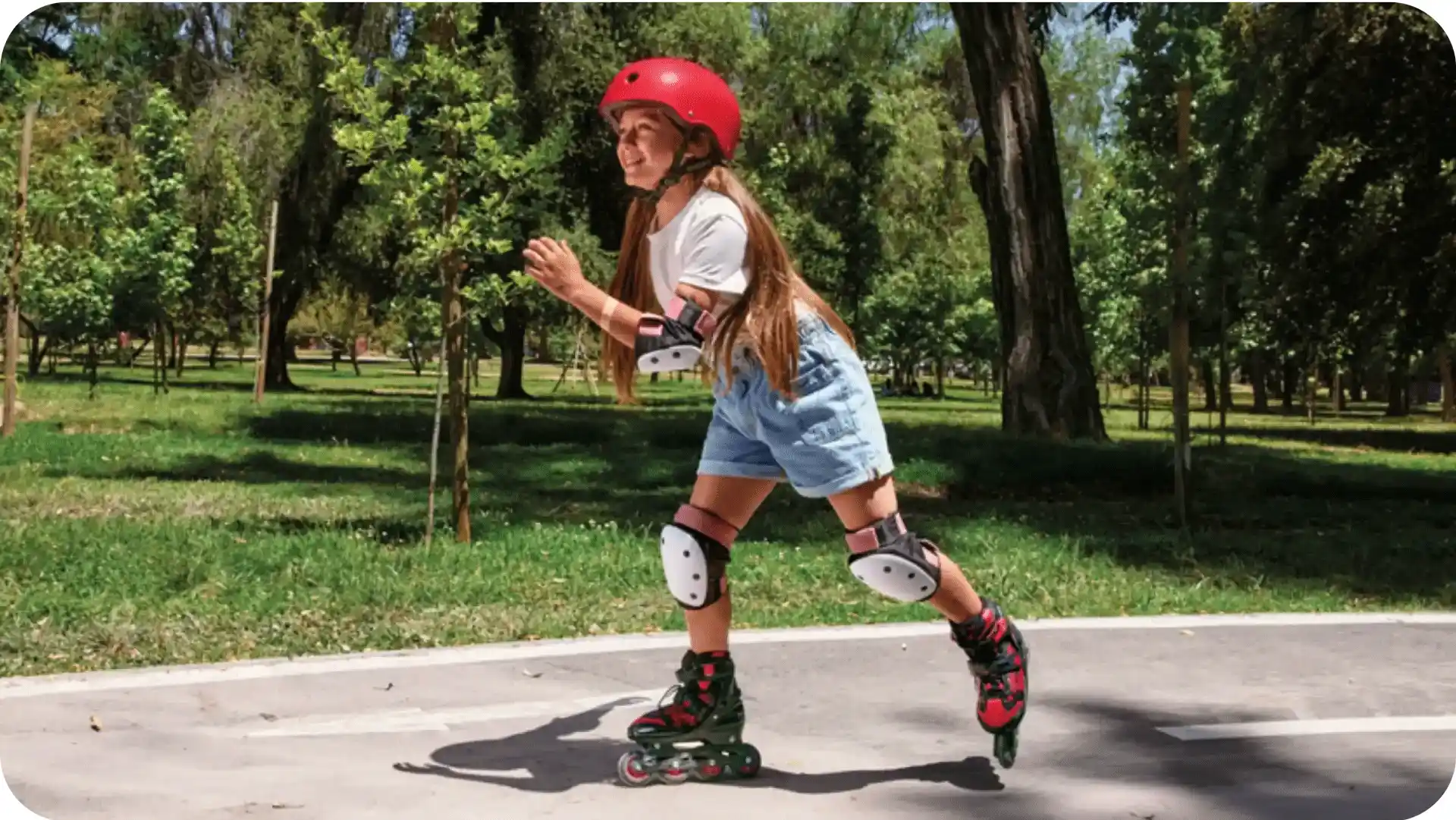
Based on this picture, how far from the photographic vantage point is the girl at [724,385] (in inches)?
149

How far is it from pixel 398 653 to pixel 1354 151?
17.2 meters

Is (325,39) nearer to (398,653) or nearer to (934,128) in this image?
(398,653)

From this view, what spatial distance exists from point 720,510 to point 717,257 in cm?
69

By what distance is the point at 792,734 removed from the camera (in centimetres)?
454

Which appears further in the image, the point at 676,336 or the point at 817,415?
the point at 817,415

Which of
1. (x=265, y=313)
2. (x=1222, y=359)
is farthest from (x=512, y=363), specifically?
(x=1222, y=359)

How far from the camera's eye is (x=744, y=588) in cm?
746

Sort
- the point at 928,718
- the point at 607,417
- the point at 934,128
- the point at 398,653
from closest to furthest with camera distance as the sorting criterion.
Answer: the point at 928,718 → the point at 398,653 → the point at 607,417 → the point at 934,128

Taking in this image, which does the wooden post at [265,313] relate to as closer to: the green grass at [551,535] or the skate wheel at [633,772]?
the green grass at [551,535]

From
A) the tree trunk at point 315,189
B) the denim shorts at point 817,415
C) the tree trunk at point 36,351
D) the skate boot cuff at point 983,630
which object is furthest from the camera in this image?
the tree trunk at point 36,351

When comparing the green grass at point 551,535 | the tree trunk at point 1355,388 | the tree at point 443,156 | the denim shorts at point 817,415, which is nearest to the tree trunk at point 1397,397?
the tree trunk at point 1355,388

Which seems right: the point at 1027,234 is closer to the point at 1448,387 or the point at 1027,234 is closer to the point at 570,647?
the point at 570,647

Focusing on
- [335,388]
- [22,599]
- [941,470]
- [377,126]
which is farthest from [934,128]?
[22,599]

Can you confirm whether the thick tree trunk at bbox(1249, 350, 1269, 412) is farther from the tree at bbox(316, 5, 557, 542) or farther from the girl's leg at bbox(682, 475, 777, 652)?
the girl's leg at bbox(682, 475, 777, 652)
